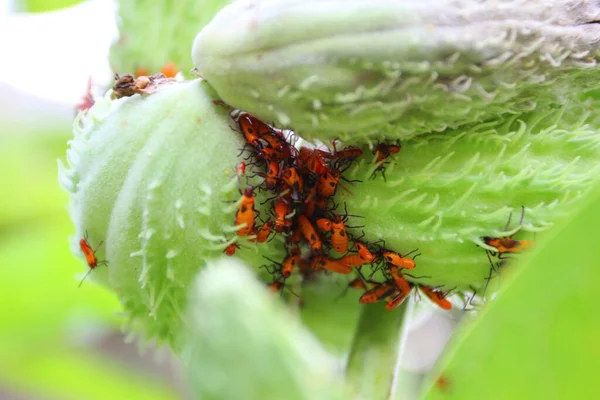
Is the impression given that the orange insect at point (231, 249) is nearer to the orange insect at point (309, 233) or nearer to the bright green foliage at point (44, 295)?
the orange insect at point (309, 233)

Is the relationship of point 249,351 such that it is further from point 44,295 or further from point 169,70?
point 44,295

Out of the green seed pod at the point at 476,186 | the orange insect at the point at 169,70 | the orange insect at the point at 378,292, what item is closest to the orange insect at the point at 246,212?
the green seed pod at the point at 476,186

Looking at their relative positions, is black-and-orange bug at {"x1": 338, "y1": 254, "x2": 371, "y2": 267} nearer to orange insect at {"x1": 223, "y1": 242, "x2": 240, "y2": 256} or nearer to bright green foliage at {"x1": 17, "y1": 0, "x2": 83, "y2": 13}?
orange insect at {"x1": 223, "y1": 242, "x2": 240, "y2": 256}

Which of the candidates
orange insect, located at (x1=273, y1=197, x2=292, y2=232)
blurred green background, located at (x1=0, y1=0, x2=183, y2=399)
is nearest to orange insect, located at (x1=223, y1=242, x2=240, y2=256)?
orange insect, located at (x1=273, y1=197, x2=292, y2=232)

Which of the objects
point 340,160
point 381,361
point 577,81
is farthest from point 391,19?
point 381,361

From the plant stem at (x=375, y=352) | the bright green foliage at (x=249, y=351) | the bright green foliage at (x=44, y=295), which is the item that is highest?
the bright green foliage at (x=249, y=351)

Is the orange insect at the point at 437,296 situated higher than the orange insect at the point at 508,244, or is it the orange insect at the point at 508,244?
the orange insect at the point at 508,244

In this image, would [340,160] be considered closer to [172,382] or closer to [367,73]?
[367,73]
